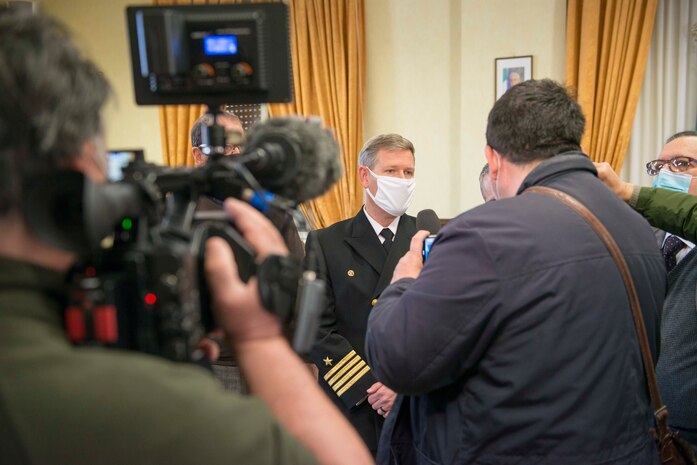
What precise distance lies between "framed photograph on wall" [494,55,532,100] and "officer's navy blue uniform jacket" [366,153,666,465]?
3.17m

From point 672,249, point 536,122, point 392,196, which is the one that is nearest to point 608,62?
point 672,249

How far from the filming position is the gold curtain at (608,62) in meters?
3.94

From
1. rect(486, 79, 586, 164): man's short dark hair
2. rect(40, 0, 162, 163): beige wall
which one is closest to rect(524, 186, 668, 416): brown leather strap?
rect(486, 79, 586, 164): man's short dark hair

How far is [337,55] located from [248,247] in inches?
158

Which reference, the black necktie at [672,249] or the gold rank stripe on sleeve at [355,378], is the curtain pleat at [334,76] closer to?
the gold rank stripe on sleeve at [355,378]

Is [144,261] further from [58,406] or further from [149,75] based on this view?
[149,75]

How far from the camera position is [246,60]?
88 cm

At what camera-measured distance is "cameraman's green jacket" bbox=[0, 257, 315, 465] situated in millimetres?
551

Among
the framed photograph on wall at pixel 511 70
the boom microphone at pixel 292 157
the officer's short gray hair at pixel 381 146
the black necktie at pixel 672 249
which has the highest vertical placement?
the framed photograph on wall at pixel 511 70

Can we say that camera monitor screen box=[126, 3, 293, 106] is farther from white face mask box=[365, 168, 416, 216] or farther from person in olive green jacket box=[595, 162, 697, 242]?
white face mask box=[365, 168, 416, 216]

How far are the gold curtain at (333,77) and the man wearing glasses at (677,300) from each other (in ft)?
9.12

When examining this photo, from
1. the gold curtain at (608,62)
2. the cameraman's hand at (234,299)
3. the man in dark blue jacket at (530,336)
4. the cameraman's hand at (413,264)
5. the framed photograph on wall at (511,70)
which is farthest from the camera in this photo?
the framed photograph on wall at (511,70)

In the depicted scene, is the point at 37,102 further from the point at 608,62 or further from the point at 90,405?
the point at 608,62

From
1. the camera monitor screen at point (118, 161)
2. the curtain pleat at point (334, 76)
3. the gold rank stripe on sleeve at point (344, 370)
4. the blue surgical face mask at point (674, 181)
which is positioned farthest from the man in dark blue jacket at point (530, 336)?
the curtain pleat at point (334, 76)
